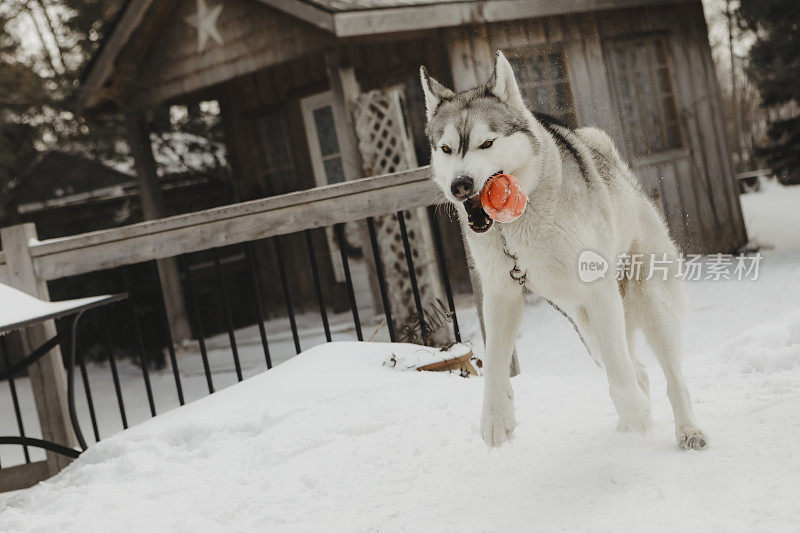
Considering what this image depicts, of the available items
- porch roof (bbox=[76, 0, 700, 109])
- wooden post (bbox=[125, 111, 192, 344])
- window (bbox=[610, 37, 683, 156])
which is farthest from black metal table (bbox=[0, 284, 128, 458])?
window (bbox=[610, 37, 683, 156])

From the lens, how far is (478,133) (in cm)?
244

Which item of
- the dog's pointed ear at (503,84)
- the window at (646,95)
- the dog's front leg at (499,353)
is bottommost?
the dog's front leg at (499,353)

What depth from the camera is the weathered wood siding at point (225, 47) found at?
8664 mm

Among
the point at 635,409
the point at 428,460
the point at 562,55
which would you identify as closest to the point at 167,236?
the point at 428,460

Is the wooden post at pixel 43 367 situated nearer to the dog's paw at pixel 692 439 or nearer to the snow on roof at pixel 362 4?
the dog's paw at pixel 692 439

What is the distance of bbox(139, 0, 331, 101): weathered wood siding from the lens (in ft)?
28.4

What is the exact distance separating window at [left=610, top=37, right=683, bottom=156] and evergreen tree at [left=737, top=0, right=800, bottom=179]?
105 centimetres

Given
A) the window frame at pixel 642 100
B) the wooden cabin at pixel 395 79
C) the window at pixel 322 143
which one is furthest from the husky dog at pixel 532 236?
the window at pixel 322 143

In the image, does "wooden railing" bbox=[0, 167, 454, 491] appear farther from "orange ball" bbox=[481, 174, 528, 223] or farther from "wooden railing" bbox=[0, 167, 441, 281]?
"orange ball" bbox=[481, 174, 528, 223]

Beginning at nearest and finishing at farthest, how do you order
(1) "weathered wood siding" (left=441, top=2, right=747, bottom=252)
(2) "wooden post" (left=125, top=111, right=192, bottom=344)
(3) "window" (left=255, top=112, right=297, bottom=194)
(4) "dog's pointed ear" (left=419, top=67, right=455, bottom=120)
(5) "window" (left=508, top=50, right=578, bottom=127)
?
1. (4) "dog's pointed ear" (left=419, top=67, right=455, bottom=120)
2. (5) "window" (left=508, top=50, right=578, bottom=127)
3. (1) "weathered wood siding" (left=441, top=2, right=747, bottom=252)
4. (2) "wooden post" (left=125, top=111, right=192, bottom=344)
5. (3) "window" (left=255, top=112, right=297, bottom=194)

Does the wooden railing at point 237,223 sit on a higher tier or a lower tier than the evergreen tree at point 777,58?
lower

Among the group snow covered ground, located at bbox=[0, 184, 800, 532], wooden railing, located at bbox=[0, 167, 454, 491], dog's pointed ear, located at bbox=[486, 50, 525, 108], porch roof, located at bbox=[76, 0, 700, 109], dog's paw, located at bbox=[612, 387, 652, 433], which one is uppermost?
porch roof, located at bbox=[76, 0, 700, 109]

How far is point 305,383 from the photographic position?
397 centimetres

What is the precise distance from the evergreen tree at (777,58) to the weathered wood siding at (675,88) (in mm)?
642
